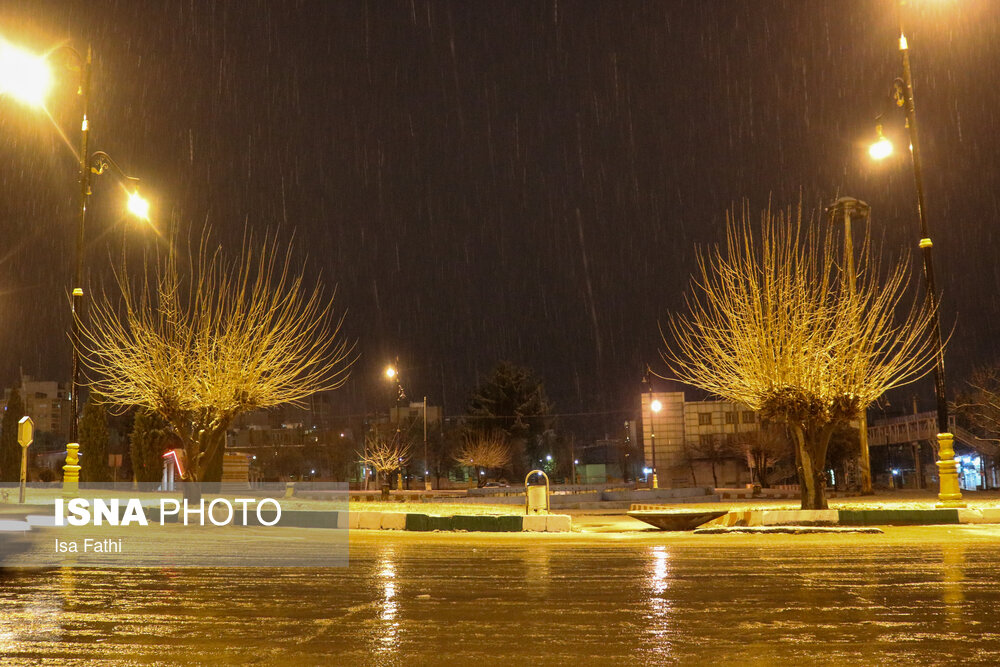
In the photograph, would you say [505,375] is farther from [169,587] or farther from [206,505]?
[169,587]

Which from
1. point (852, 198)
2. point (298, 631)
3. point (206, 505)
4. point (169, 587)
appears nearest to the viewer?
point (298, 631)

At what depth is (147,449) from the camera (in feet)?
132

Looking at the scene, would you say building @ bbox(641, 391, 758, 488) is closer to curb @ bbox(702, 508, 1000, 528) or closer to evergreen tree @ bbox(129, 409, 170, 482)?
evergreen tree @ bbox(129, 409, 170, 482)

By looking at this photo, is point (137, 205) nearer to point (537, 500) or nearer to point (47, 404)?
point (537, 500)

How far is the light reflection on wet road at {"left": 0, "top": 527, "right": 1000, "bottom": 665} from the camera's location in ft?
18.7

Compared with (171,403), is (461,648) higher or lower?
lower

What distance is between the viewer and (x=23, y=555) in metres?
11.7

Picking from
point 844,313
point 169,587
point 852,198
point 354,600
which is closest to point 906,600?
point 354,600

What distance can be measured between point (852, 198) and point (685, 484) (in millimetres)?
26260

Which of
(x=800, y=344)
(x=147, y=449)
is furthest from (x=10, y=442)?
(x=800, y=344)

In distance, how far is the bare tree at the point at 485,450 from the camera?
199ft
